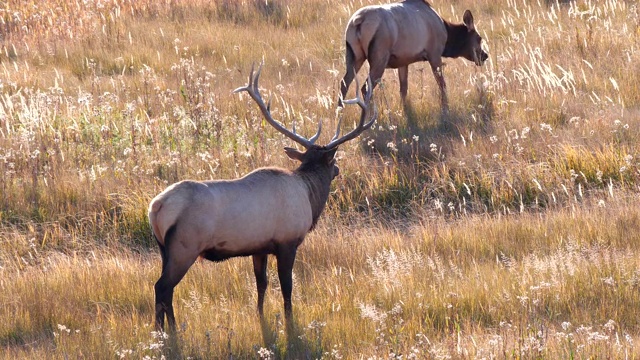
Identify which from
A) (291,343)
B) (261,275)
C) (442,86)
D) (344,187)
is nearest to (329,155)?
(261,275)

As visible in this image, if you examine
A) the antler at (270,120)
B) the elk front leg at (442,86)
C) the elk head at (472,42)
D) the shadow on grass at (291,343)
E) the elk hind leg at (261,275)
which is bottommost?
the shadow on grass at (291,343)

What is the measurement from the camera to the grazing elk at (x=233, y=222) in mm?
6348

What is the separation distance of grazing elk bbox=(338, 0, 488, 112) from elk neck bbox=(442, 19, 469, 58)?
9.4 inches


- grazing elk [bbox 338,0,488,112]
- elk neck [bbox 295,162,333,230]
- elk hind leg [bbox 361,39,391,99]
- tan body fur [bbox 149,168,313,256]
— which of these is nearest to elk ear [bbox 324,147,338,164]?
elk neck [bbox 295,162,333,230]

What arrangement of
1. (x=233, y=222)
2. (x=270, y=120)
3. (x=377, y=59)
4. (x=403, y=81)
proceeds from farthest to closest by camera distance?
(x=403, y=81), (x=377, y=59), (x=270, y=120), (x=233, y=222)

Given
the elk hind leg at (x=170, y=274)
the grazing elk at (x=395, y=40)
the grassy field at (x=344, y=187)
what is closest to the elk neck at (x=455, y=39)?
the grazing elk at (x=395, y=40)

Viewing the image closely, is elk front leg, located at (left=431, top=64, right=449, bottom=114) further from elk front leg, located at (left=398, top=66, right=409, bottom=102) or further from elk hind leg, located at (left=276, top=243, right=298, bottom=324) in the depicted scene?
elk hind leg, located at (left=276, top=243, right=298, bottom=324)

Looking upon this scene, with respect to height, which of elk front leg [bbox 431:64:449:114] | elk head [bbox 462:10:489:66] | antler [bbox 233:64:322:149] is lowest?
elk front leg [bbox 431:64:449:114]

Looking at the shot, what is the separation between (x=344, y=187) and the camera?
9.83 meters

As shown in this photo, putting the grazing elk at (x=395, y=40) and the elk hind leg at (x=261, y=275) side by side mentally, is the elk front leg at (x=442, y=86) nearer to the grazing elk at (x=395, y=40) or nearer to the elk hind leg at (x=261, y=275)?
the grazing elk at (x=395, y=40)

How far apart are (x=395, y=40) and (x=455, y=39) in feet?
5.54

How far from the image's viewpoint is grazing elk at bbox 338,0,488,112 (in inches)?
456

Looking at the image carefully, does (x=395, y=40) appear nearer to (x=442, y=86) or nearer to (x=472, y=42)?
(x=442, y=86)

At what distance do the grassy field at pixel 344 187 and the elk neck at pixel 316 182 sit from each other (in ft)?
1.92
